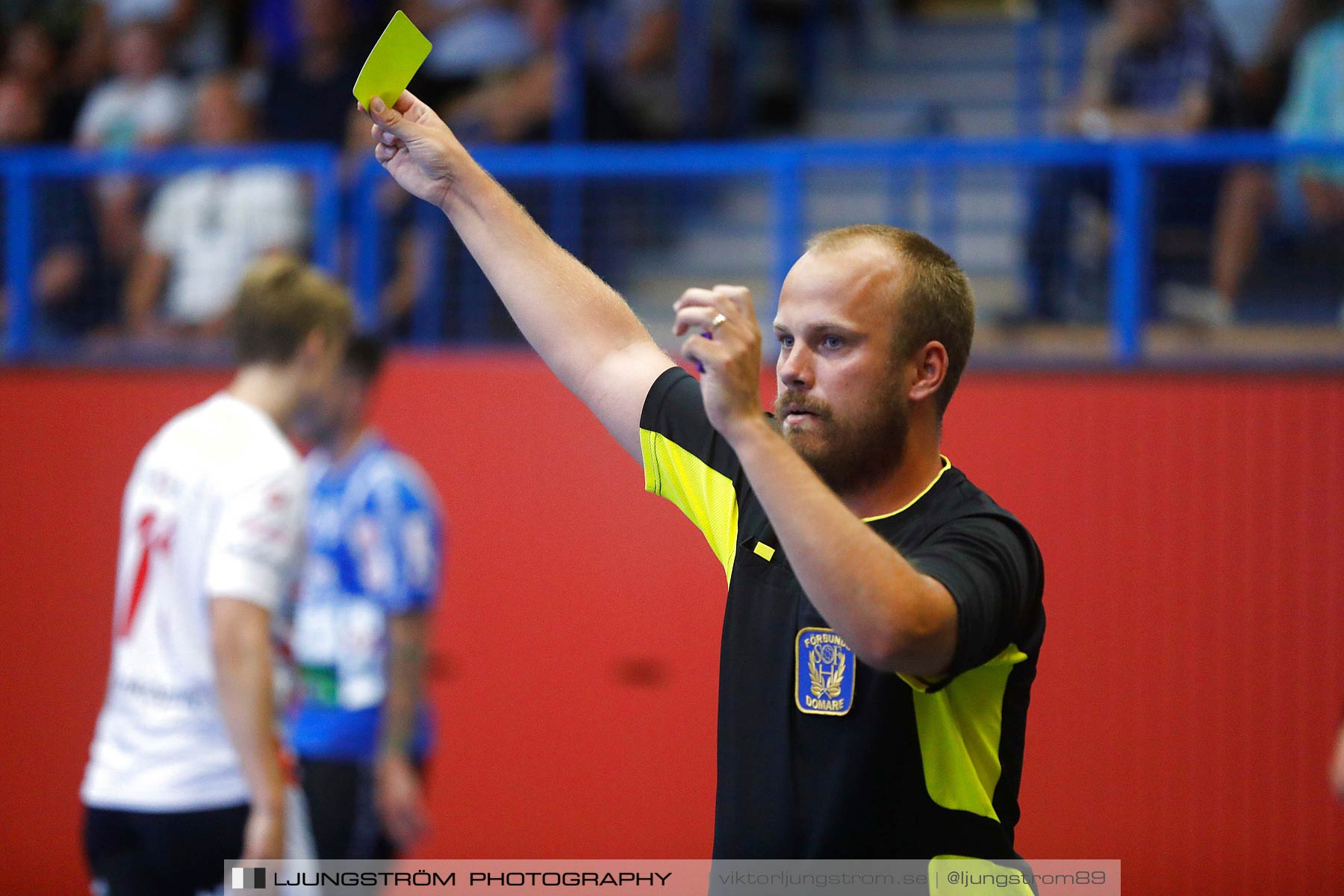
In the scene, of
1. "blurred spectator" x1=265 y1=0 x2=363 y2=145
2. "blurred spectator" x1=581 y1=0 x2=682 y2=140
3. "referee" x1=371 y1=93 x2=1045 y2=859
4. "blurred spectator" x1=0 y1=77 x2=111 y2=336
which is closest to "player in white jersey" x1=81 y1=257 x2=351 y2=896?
"referee" x1=371 y1=93 x2=1045 y2=859

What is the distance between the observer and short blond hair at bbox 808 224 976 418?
2.11 m

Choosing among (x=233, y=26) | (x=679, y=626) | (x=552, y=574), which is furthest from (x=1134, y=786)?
(x=233, y=26)

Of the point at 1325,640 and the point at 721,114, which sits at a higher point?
the point at 721,114

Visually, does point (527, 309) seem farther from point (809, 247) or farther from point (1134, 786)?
point (1134, 786)

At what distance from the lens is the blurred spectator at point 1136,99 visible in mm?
5672

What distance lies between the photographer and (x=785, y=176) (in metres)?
5.62

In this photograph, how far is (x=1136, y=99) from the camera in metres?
6.20

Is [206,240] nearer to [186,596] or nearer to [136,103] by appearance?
[136,103]

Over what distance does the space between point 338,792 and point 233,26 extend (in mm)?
5478

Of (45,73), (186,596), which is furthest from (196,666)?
(45,73)

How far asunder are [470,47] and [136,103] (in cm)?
182

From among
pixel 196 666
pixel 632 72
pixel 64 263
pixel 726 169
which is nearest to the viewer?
pixel 196 666

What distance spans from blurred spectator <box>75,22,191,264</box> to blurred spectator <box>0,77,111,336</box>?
3.26 feet

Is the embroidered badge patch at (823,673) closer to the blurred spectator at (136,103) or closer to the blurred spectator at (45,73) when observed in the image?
the blurred spectator at (136,103)
